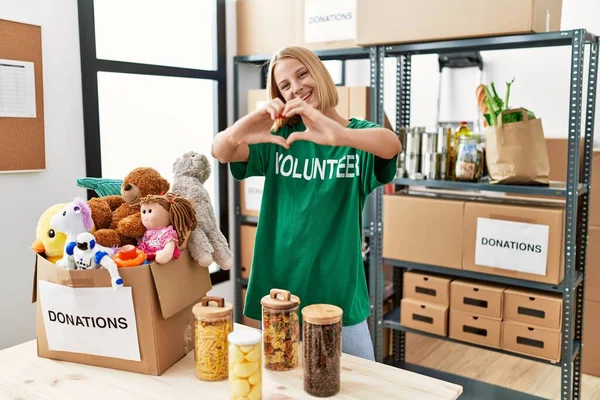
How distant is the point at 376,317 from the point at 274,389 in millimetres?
1622

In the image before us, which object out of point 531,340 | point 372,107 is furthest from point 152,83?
point 531,340

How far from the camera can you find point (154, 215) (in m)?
1.19

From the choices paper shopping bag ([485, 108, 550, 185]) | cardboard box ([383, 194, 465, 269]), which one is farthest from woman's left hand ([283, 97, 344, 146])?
cardboard box ([383, 194, 465, 269])

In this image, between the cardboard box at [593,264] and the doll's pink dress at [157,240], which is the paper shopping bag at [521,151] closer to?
the cardboard box at [593,264]

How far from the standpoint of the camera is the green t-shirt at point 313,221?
4.67 ft

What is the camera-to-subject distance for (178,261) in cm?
122

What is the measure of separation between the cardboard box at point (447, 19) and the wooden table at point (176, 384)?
1.47 meters

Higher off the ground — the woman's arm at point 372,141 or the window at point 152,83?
the window at point 152,83

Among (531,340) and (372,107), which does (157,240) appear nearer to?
(372,107)

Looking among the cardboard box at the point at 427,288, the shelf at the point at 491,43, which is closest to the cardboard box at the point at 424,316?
the cardboard box at the point at 427,288

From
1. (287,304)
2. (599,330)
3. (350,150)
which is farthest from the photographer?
(599,330)

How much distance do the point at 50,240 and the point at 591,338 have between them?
2.69 metres

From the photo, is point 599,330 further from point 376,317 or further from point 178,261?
point 178,261

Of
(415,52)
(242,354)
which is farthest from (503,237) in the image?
(242,354)
